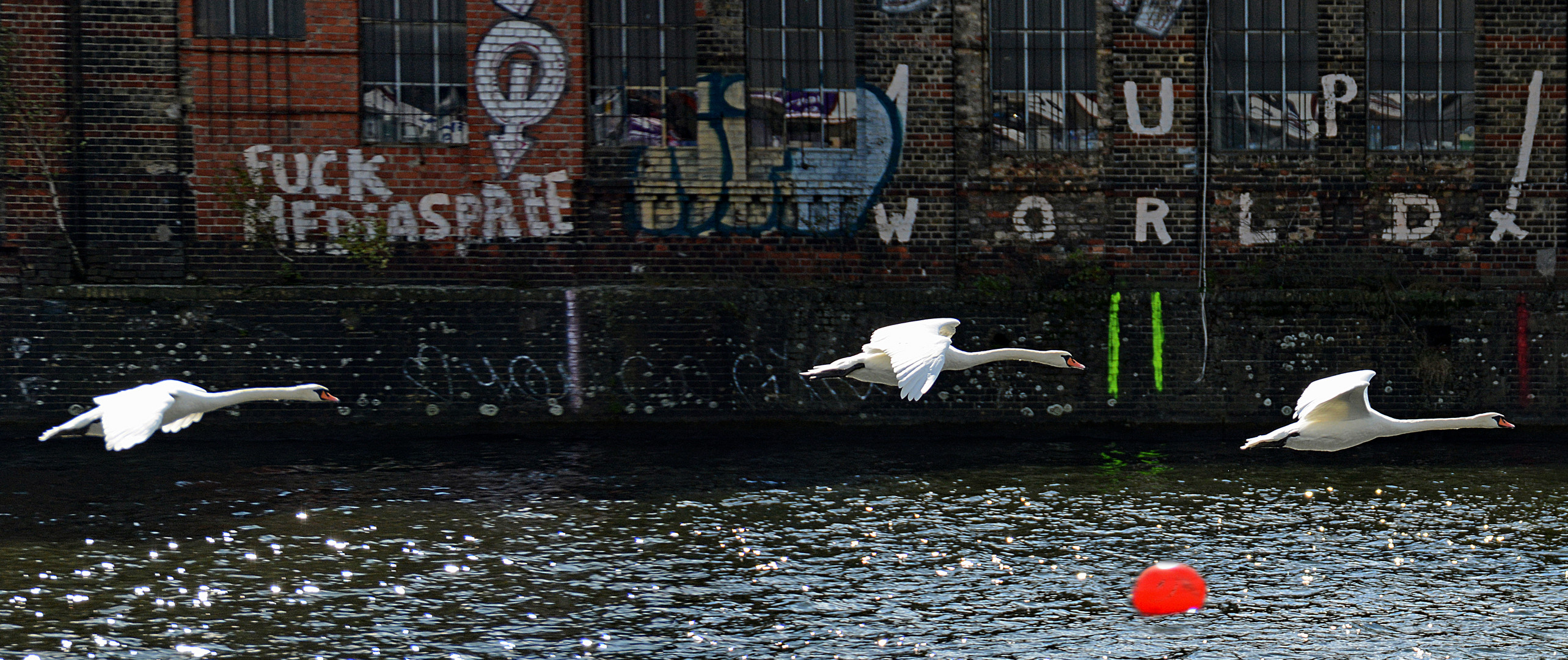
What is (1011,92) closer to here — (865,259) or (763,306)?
(865,259)

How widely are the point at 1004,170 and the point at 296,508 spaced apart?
28.1ft

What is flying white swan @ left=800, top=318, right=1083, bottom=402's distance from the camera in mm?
7691

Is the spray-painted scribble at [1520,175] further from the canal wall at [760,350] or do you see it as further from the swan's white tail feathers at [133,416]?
the swan's white tail feathers at [133,416]

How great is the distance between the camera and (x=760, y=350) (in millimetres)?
15180

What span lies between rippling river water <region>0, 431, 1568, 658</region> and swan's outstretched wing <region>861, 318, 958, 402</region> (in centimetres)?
147

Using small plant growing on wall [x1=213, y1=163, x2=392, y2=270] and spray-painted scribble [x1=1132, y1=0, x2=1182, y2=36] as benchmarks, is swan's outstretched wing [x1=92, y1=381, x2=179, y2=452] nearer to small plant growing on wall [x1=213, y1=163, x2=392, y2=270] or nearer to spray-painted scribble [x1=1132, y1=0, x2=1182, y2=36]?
small plant growing on wall [x1=213, y1=163, x2=392, y2=270]

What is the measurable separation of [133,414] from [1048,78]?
10.8 meters

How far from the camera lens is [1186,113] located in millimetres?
15719

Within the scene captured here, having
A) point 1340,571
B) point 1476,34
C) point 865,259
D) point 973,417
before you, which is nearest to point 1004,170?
point 865,259

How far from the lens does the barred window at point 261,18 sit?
588 inches

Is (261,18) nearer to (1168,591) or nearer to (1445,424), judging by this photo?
(1168,591)

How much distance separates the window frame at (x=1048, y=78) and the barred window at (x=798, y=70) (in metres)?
1.68

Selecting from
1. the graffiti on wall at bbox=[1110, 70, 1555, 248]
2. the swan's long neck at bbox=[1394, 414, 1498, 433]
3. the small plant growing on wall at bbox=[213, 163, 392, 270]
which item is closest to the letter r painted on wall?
the graffiti on wall at bbox=[1110, 70, 1555, 248]

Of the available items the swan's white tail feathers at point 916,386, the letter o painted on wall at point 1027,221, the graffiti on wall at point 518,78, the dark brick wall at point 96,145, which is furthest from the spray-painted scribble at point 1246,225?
the dark brick wall at point 96,145
